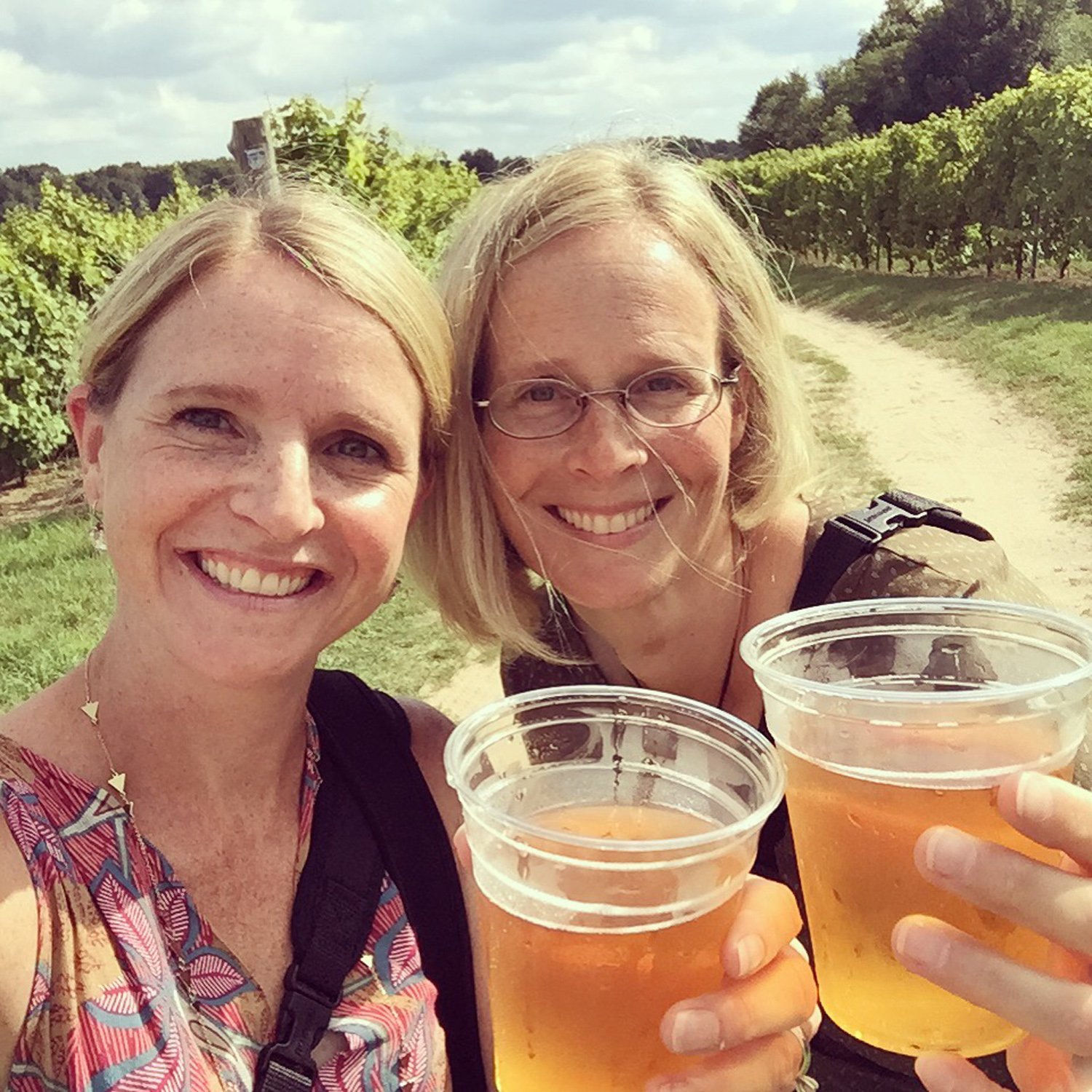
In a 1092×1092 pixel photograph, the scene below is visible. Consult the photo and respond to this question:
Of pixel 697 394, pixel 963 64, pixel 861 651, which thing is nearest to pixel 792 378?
pixel 697 394

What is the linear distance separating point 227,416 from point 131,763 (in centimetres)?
65

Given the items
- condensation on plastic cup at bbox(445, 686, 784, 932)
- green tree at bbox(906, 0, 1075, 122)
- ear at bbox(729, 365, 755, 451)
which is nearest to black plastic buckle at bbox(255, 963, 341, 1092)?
condensation on plastic cup at bbox(445, 686, 784, 932)

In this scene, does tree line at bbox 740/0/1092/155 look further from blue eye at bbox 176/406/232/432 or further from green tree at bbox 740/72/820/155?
blue eye at bbox 176/406/232/432

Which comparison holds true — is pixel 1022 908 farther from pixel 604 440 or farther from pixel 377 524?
pixel 604 440

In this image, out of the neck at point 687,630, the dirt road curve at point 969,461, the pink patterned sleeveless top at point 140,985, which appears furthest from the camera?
the dirt road curve at point 969,461

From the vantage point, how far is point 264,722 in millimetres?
1956

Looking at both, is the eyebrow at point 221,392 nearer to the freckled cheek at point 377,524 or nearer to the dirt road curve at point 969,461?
the freckled cheek at point 377,524

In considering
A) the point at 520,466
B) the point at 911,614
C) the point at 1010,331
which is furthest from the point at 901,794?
the point at 1010,331

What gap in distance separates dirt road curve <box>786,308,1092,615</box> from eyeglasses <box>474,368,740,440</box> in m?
4.65

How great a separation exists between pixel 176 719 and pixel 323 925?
468 millimetres

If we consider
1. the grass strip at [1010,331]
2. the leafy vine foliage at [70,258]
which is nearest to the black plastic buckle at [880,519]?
the grass strip at [1010,331]

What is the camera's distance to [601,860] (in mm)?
1047

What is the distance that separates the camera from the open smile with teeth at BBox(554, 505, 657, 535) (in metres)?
2.35

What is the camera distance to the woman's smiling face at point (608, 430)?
7.40ft
